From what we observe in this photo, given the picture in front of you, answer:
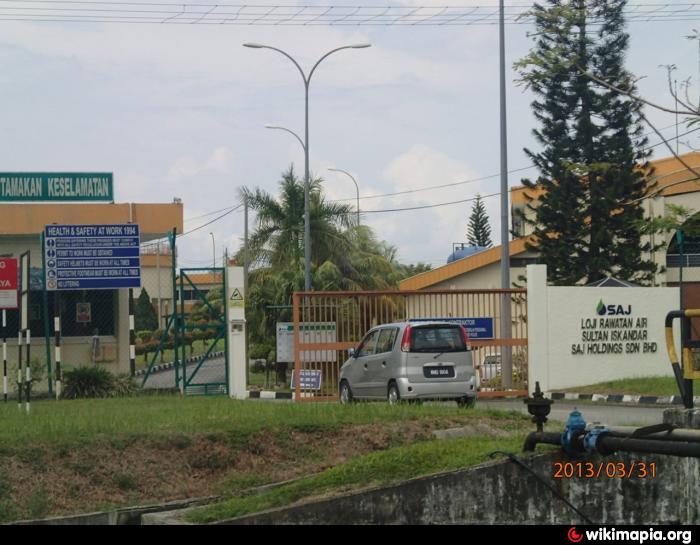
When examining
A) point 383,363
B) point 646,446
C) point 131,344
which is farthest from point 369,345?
point 646,446

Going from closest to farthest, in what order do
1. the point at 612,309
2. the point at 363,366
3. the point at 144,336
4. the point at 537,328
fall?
the point at 363,366 → the point at 537,328 → the point at 612,309 → the point at 144,336

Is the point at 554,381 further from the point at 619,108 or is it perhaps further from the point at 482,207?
the point at 482,207

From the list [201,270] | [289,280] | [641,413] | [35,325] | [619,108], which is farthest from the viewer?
[619,108]

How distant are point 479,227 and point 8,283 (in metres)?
72.0

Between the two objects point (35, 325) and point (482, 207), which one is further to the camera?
point (482, 207)

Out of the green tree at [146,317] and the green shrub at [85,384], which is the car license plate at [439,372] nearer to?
the green shrub at [85,384]

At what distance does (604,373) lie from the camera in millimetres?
26250

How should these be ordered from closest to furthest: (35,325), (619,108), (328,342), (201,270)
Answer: (201,270) < (328,342) < (35,325) < (619,108)

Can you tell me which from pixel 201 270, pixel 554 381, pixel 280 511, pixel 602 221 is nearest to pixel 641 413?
pixel 554 381

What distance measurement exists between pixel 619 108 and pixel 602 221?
4277 mm

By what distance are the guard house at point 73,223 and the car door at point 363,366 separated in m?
7.61

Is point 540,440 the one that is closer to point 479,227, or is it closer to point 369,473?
point 369,473

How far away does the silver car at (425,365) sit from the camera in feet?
60.7

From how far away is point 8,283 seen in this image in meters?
19.1
